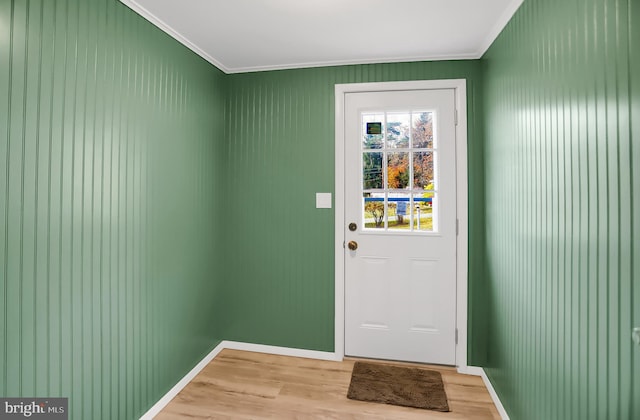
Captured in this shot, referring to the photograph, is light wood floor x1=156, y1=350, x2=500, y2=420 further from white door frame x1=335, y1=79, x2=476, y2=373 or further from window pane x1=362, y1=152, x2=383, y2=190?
window pane x1=362, y1=152, x2=383, y2=190

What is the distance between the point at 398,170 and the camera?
2.81 metres

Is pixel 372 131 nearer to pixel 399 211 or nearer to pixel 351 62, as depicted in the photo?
pixel 351 62

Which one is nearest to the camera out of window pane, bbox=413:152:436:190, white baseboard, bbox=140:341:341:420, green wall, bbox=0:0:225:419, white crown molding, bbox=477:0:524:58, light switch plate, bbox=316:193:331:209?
green wall, bbox=0:0:225:419

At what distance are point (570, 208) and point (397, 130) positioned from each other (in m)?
1.61

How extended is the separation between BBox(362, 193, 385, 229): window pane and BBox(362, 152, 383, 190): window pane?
0.25 ft

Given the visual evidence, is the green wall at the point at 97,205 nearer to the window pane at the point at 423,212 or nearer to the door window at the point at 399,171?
the door window at the point at 399,171


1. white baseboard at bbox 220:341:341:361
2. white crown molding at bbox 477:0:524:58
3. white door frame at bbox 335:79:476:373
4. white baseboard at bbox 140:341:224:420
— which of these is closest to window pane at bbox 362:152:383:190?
white door frame at bbox 335:79:476:373

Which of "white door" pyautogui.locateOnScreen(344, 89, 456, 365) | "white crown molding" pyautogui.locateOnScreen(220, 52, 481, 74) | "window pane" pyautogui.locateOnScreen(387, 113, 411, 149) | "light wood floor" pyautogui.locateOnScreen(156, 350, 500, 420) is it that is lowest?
"light wood floor" pyautogui.locateOnScreen(156, 350, 500, 420)

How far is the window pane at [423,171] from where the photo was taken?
2.76 meters

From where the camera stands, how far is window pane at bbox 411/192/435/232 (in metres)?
2.78

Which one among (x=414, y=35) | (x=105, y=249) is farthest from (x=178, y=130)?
(x=414, y=35)

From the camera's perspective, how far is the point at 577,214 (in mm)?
1350

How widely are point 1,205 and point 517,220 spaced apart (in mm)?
2452

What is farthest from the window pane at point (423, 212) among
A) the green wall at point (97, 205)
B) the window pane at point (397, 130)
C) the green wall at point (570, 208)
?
the green wall at point (97, 205)
